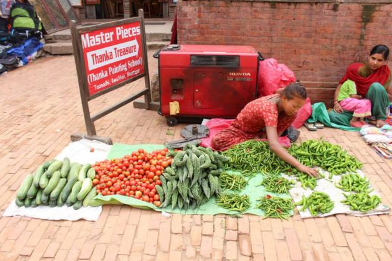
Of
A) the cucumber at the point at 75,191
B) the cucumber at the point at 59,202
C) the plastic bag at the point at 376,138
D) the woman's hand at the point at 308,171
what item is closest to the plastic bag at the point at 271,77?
the plastic bag at the point at 376,138

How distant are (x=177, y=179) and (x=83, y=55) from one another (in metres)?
2.16

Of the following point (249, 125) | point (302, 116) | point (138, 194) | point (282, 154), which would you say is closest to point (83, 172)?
point (138, 194)

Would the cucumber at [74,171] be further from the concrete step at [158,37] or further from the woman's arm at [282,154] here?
the concrete step at [158,37]

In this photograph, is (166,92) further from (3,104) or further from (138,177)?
(3,104)

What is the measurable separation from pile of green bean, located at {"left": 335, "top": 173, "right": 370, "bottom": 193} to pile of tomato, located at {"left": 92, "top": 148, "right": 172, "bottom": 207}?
2036 mm

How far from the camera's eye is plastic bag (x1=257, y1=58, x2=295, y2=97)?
5.23 m

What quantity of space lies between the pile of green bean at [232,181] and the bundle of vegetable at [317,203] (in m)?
0.64

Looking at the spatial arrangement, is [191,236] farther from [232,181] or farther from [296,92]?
[296,92]

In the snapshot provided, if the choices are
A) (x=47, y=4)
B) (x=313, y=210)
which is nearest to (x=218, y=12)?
(x=313, y=210)

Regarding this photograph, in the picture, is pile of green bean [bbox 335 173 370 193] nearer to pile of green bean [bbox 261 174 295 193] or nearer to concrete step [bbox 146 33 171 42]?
pile of green bean [bbox 261 174 295 193]

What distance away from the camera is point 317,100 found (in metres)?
6.43

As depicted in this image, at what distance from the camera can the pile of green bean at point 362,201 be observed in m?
3.47

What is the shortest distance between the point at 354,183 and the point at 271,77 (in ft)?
6.96

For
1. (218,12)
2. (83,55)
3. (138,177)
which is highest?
(218,12)
